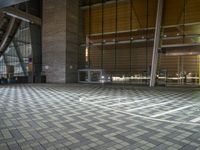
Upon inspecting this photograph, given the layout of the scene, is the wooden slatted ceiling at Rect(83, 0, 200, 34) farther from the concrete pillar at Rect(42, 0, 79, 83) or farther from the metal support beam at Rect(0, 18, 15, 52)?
the metal support beam at Rect(0, 18, 15, 52)

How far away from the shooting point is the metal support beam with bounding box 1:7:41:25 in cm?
1848

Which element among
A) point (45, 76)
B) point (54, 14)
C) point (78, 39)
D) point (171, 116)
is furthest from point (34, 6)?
point (171, 116)

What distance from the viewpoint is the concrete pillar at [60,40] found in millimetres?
19906

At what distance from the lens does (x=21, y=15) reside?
19.9 meters

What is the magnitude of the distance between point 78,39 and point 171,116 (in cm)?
1773

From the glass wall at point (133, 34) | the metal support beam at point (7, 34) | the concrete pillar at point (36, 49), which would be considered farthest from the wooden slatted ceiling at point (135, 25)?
the metal support beam at point (7, 34)

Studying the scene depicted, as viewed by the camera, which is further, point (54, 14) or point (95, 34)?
point (95, 34)

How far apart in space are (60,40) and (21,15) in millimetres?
4716

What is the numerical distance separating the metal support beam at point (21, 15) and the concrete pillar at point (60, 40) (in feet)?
3.15

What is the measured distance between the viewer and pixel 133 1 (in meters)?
20.9

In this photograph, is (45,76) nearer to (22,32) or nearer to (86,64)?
(86,64)

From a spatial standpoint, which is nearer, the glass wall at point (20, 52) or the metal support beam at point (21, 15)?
the metal support beam at point (21, 15)

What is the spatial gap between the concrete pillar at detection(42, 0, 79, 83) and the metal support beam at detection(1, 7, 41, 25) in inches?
37.8

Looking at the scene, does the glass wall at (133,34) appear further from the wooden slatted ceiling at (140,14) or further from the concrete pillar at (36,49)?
the concrete pillar at (36,49)
